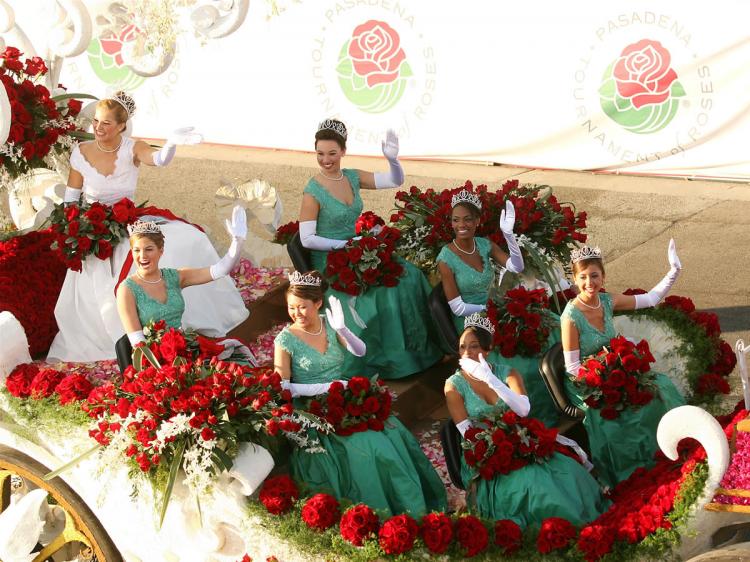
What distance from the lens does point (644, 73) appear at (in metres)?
11.6

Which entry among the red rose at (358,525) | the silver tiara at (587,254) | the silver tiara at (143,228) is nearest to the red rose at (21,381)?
the silver tiara at (143,228)

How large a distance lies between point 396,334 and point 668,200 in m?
5.04

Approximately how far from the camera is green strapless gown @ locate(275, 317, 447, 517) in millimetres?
5617

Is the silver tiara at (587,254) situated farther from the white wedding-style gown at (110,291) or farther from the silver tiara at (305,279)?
the white wedding-style gown at (110,291)

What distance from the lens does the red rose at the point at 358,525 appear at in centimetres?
493

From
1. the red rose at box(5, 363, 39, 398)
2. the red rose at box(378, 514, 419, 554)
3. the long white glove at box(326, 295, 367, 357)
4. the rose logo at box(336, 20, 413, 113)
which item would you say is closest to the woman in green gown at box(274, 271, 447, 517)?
the long white glove at box(326, 295, 367, 357)

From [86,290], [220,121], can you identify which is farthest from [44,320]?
[220,121]

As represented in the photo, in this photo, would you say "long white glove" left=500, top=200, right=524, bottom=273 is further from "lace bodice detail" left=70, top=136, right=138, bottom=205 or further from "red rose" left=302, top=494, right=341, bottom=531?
"red rose" left=302, top=494, right=341, bottom=531

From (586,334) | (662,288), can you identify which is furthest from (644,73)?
(586,334)

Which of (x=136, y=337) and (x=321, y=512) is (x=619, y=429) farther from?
(x=136, y=337)

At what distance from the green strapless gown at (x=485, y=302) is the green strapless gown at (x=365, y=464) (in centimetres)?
90

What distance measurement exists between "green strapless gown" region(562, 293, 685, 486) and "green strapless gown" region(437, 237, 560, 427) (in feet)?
1.27

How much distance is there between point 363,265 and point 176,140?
1.28m

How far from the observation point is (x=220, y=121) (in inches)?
560
